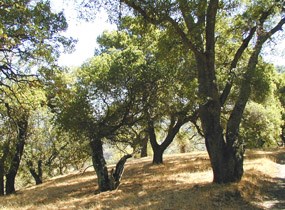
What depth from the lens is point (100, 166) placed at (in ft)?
60.7

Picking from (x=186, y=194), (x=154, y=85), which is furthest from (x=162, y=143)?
(x=186, y=194)

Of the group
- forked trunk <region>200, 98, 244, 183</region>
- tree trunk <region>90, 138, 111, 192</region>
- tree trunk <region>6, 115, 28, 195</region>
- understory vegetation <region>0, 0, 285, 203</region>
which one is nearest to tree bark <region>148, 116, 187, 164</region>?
understory vegetation <region>0, 0, 285, 203</region>

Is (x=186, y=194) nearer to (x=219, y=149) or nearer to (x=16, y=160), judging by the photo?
(x=219, y=149)

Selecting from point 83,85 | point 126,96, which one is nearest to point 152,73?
point 126,96

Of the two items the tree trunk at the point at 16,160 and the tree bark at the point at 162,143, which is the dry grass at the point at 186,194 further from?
the tree trunk at the point at 16,160

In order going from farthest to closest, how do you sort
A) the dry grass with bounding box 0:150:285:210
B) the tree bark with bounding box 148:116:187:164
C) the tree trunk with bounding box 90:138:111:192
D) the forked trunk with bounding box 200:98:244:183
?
the tree bark with bounding box 148:116:187:164 < the tree trunk with bounding box 90:138:111:192 < the forked trunk with bounding box 200:98:244:183 < the dry grass with bounding box 0:150:285:210

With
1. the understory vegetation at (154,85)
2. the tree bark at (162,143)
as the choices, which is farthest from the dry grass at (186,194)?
the tree bark at (162,143)

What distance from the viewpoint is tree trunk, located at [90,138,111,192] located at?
1819 centimetres

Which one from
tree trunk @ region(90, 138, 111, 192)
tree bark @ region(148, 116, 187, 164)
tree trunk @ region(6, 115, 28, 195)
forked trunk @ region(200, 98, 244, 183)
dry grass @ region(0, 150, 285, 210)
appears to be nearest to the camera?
dry grass @ region(0, 150, 285, 210)

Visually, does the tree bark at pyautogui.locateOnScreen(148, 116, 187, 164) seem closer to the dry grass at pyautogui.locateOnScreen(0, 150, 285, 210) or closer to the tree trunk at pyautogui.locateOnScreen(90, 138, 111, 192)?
the dry grass at pyautogui.locateOnScreen(0, 150, 285, 210)

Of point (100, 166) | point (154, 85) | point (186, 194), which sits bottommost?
point (186, 194)

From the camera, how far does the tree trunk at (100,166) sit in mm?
18188

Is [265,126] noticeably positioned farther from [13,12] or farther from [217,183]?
[13,12]

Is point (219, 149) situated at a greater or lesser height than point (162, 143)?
lesser
